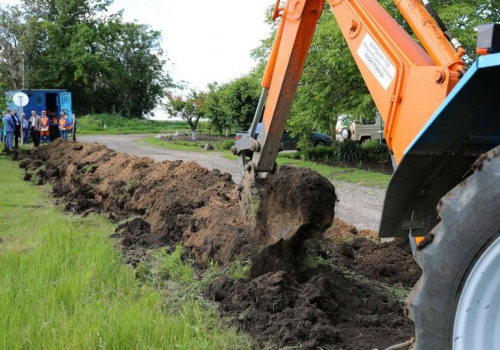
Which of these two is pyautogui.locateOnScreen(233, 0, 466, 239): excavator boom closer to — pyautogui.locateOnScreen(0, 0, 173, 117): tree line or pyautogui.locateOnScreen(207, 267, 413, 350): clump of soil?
pyautogui.locateOnScreen(207, 267, 413, 350): clump of soil

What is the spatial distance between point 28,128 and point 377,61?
1067 inches

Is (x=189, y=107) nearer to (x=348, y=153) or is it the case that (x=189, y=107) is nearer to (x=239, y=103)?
(x=239, y=103)

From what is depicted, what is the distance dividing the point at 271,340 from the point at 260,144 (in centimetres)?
255

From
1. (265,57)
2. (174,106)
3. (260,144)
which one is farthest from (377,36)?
(174,106)

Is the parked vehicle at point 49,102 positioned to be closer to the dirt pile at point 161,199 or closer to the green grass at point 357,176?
the dirt pile at point 161,199

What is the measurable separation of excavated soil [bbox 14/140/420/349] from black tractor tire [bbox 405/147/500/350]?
1.62 metres

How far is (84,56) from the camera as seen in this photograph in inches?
2153

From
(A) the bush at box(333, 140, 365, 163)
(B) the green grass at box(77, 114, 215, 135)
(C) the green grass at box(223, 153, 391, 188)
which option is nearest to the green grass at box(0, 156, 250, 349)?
(C) the green grass at box(223, 153, 391, 188)

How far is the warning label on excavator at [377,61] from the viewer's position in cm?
373

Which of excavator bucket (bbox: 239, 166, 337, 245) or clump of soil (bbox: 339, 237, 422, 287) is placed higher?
excavator bucket (bbox: 239, 166, 337, 245)

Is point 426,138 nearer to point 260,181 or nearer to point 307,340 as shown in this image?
point 307,340

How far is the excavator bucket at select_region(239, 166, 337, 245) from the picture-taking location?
5.07 metres

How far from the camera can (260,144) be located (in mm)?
5957

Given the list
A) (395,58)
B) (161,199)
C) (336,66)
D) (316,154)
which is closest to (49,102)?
(316,154)
